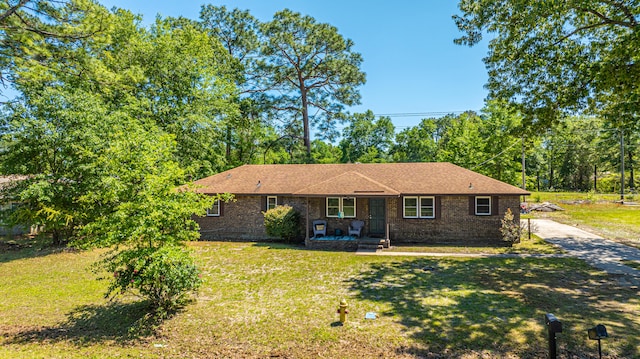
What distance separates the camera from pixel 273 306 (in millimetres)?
8164

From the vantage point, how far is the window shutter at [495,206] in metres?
15.8

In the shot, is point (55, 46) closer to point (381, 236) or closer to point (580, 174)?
point (381, 236)

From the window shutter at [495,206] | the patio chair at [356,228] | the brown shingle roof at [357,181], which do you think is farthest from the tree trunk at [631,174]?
the patio chair at [356,228]

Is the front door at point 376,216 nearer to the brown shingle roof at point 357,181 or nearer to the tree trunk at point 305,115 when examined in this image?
the brown shingle roof at point 357,181

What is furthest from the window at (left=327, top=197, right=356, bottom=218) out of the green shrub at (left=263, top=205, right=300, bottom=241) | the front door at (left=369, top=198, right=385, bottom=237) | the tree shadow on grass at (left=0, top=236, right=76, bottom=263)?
the tree shadow on grass at (left=0, top=236, right=76, bottom=263)

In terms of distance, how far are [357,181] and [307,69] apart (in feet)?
52.5

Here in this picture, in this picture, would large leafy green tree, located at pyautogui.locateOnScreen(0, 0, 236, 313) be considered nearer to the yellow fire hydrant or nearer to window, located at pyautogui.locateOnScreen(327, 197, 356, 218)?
the yellow fire hydrant

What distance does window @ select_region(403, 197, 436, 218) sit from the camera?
53.7 ft

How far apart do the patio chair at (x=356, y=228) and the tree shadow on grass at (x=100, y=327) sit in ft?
32.6

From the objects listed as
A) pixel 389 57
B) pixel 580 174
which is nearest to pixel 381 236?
pixel 389 57

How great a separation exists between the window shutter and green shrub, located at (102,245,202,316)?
46.5ft

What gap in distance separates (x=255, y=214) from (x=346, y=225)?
5.25 m

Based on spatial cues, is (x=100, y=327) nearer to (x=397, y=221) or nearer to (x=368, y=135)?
(x=397, y=221)

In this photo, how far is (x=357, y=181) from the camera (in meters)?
16.6
